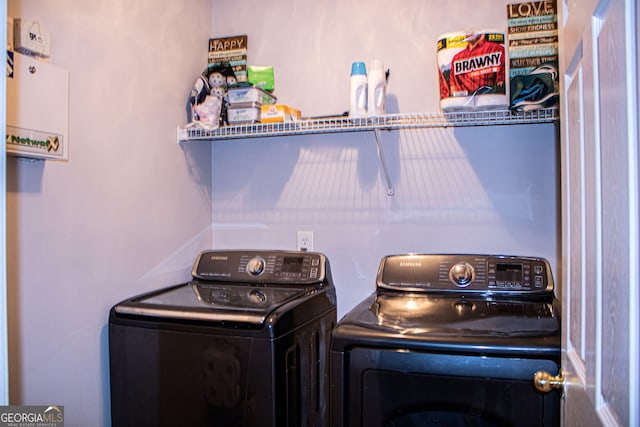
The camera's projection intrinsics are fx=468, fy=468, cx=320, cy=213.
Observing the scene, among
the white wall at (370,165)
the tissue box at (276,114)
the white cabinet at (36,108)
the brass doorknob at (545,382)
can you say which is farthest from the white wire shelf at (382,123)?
the brass doorknob at (545,382)

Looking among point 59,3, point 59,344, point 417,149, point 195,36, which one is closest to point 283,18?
point 195,36

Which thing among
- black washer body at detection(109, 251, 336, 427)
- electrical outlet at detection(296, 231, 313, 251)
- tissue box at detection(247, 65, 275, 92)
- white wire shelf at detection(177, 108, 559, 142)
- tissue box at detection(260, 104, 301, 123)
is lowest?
black washer body at detection(109, 251, 336, 427)

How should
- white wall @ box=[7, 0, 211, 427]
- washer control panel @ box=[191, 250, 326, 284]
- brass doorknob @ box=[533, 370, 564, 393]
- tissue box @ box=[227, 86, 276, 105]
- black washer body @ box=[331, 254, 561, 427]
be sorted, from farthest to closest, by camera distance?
tissue box @ box=[227, 86, 276, 105] < washer control panel @ box=[191, 250, 326, 284] < white wall @ box=[7, 0, 211, 427] < black washer body @ box=[331, 254, 561, 427] < brass doorknob @ box=[533, 370, 564, 393]

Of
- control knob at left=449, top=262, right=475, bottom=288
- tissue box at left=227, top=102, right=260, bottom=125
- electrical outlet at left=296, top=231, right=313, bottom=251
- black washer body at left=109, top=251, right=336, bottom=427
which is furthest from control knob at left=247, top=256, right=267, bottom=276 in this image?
control knob at left=449, top=262, right=475, bottom=288

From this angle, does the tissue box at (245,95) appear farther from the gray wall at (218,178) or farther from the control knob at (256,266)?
the control knob at (256,266)

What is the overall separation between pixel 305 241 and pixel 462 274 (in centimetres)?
79

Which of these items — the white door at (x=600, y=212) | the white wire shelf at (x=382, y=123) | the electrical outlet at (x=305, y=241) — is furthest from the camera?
the electrical outlet at (x=305, y=241)

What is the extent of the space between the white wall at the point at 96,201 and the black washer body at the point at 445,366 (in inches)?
34.3

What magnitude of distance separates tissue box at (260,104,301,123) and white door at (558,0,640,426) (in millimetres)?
1197

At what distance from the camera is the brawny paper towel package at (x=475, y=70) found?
160cm

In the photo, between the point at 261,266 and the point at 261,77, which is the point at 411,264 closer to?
the point at 261,266

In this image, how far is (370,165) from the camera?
214cm

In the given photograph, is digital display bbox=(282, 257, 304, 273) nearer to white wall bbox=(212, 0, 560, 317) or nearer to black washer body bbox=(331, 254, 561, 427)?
white wall bbox=(212, 0, 560, 317)

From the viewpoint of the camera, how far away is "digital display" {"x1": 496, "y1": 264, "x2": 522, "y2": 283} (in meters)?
1.66
